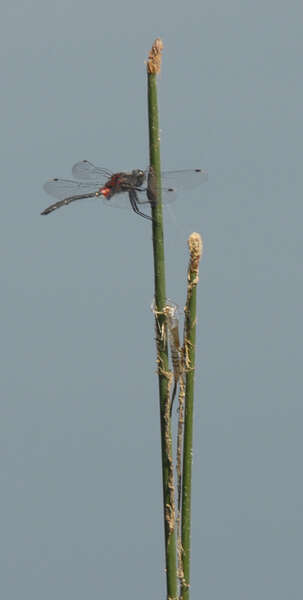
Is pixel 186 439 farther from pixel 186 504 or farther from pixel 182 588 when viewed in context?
pixel 182 588

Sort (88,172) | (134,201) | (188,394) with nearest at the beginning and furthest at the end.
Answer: (188,394)
(134,201)
(88,172)

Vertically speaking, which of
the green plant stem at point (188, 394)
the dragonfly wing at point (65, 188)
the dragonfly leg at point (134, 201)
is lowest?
the green plant stem at point (188, 394)

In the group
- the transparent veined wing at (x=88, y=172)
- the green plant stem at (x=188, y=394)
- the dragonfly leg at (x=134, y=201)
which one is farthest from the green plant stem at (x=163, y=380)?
the transparent veined wing at (x=88, y=172)

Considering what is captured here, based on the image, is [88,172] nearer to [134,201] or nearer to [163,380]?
[134,201]

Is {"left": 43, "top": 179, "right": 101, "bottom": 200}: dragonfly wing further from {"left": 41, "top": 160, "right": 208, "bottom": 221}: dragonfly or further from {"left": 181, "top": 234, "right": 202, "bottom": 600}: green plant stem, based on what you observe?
{"left": 181, "top": 234, "right": 202, "bottom": 600}: green plant stem

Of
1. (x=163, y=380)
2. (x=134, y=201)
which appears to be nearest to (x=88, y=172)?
(x=134, y=201)

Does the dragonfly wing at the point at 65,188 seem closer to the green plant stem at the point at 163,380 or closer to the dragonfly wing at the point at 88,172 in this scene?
the dragonfly wing at the point at 88,172

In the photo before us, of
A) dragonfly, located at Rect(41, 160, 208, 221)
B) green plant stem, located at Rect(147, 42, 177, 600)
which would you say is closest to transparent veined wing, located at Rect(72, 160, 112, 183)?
dragonfly, located at Rect(41, 160, 208, 221)

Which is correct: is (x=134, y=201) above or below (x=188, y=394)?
above
